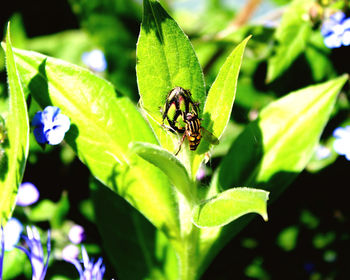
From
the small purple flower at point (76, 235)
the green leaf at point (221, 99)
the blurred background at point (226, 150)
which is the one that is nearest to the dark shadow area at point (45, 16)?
the blurred background at point (226, 150)

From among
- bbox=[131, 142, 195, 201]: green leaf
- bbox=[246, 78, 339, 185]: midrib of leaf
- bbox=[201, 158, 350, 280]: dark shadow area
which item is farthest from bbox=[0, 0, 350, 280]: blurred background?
bbox=[131, 142, 195, 201]: green leaf

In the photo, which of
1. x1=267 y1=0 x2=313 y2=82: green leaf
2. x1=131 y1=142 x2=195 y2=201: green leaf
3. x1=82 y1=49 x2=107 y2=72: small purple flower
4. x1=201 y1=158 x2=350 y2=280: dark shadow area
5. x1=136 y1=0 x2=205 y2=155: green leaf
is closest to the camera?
x1=131 y1=142 x2=195 y2=201: green leaf

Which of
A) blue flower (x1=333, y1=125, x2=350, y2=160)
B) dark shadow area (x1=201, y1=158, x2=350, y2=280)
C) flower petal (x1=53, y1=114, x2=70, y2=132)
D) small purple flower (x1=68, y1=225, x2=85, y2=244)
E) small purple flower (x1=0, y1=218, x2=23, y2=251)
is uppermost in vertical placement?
flower petal (x1=53, y1=114, x2=70, y2=132)

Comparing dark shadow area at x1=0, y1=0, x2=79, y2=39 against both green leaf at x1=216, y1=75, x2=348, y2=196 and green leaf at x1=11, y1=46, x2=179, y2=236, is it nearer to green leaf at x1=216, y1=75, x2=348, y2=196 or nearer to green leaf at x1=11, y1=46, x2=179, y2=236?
green leaf at x1=11, y1=46, x2=179, y2=236

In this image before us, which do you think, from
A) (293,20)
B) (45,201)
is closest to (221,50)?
(293,20)

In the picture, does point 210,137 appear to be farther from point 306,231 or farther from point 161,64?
point 306,231

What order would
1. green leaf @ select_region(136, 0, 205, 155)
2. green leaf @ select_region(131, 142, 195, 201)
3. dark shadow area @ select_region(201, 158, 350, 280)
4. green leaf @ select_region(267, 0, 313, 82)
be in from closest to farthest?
green leaf @ select_region(131, 142, 195, 201) → green leaf @ select_region(136, 0, 205, 155) → green leaf @ select_region(267, 0, 313, 82) → dark shadow area @ select_region(201, 158, 350, 280)

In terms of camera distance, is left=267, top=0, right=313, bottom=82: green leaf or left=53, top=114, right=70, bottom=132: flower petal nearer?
left=53, top=114, right=70, bottom=132: flower petal

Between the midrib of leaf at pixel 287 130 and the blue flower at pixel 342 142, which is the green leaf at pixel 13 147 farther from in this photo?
the blue flower at pixel 342 142
